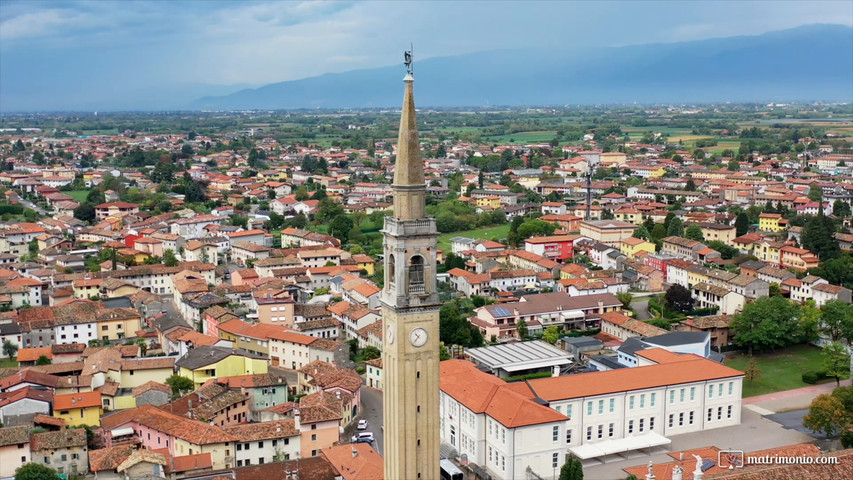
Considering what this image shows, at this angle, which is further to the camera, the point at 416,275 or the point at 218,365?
the point at 218,365

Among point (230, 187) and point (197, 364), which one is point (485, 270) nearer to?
point (197, 364)

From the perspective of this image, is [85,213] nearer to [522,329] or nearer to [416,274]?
[522,329]

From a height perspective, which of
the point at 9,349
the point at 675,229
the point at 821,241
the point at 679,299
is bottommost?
the point at 9,349

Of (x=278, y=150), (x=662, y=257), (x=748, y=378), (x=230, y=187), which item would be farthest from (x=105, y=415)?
(x=278, y=150)

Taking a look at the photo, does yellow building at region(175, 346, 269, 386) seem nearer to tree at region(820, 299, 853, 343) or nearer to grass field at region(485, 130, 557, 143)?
tree at region(820, 299, 853, 343)

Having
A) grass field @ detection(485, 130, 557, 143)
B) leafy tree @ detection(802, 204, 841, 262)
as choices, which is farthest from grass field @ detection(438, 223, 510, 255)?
grass field @ detection(485, 130, 557, 143)

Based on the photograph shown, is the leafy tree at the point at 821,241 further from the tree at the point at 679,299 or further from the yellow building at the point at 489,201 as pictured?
the yellow building at the point at 489,201

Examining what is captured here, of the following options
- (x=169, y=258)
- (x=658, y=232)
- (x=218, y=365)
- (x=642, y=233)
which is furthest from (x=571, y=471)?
(x=658, y=232)
